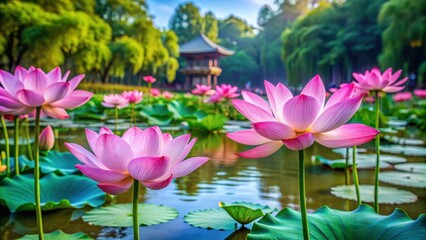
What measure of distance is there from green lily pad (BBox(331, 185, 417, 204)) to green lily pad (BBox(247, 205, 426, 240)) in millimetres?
643

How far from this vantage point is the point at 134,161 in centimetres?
53

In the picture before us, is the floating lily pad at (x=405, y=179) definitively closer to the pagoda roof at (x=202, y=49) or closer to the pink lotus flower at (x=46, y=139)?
the pink lotus flower at (x=46, y=139)

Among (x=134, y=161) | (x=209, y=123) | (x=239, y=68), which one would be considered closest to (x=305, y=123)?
(x=134, y=161)

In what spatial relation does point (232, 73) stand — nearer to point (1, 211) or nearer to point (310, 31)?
point (310, 31)

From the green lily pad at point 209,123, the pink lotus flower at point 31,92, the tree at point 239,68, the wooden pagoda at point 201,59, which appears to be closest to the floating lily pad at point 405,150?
the green lily pad at point 209,123

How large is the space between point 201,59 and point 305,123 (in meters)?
20.4

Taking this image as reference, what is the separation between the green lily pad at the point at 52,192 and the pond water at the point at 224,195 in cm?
5

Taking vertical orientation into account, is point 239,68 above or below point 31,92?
above

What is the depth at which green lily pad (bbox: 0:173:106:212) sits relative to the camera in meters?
1.12

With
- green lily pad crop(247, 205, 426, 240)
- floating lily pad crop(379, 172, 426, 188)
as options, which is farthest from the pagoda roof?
green lily pad crop(247, 205, 426, 240)

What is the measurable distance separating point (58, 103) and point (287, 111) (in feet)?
1.68

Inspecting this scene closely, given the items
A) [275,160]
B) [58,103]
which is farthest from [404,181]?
[58,103]

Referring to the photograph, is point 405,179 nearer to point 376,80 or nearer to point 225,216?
point 376,80

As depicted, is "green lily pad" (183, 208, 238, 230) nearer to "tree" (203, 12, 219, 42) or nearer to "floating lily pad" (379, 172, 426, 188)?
"floating lily pad" (379, 172, 426, 188)
